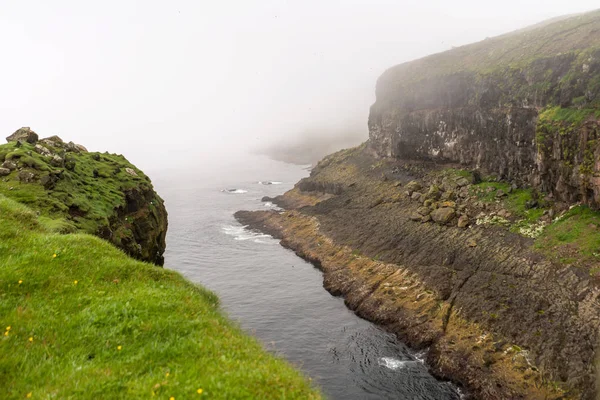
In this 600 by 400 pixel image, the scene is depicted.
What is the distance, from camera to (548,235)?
131 ft

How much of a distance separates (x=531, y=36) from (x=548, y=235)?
4225 centimetres

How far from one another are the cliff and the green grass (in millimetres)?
34981

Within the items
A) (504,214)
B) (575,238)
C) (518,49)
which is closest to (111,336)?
(575,238)

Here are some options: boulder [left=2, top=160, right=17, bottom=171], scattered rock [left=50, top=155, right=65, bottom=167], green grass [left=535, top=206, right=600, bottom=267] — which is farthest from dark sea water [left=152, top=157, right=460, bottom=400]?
boulder [left=2, top=160, right=17, bottom=171]

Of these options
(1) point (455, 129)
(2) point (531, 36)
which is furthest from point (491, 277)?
(2) point (531, 36)

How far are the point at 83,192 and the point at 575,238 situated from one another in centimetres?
4084

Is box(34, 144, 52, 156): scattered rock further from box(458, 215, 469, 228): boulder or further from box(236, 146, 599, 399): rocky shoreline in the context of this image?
box(458, 215, 469, 228): boulder

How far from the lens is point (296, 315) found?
44.4m

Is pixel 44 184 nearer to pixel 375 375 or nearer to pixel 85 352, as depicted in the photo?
pixel 85 352

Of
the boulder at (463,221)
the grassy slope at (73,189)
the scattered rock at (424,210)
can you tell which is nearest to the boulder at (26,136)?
the grassy slope at (73,189)

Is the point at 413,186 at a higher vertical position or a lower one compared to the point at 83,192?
lower

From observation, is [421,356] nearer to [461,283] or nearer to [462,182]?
[461,283]

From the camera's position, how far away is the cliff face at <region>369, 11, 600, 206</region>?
138ft

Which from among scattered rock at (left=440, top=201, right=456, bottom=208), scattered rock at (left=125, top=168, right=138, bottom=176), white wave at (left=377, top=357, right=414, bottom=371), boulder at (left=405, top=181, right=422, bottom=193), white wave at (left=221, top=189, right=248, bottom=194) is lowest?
white wave at (left=221, top=189, right=248, bottom=194)
